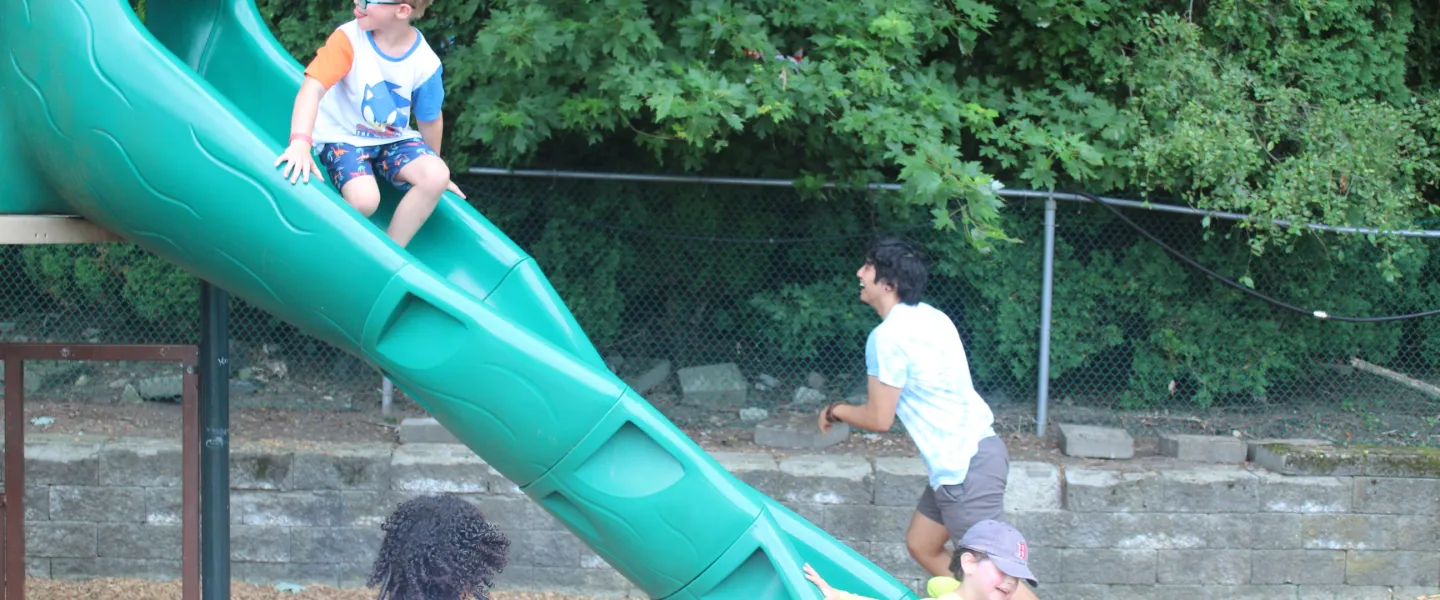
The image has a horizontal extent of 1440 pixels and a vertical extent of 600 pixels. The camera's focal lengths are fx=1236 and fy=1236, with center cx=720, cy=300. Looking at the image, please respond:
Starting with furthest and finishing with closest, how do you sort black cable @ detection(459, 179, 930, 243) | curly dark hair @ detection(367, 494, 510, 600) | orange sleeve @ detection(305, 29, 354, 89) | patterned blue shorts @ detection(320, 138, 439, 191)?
black cable @ detection(459, 179, 930, 243), patterned blue shorts @ detection(320, 138, 439, 191), orange sleeve @ detection(305, 29, 354, 89), curly dark hair @ detection(367, 494, 510, 600)

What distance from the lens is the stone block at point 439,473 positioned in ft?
18.2

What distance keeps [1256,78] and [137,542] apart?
585 cm

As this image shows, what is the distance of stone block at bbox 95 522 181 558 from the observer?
18.1 ft

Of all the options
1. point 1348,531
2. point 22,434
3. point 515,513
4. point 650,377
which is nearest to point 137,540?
point 22,434

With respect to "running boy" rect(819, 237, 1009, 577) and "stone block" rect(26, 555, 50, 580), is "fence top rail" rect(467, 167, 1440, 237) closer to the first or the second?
"running boy" rect(819, 237, 1009, 577)

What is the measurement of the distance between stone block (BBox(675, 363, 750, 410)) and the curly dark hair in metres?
3.75

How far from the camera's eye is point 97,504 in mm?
5496

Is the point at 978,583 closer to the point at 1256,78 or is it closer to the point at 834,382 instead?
the point at 834,382

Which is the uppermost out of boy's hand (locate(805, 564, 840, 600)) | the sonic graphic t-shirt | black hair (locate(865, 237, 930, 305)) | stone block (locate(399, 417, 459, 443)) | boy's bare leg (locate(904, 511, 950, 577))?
the sonic graphic t-shirt

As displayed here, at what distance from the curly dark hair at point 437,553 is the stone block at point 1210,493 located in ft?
12.7

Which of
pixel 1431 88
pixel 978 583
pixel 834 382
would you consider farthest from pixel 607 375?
pixel 1431 88

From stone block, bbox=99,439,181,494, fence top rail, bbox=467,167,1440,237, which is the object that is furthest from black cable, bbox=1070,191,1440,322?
stone block, bbox=99,439,181,494

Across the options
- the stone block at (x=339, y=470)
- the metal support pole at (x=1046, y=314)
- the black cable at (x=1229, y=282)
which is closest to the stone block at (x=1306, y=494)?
the black cable at (x=1229, y=282)

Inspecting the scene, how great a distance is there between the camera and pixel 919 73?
5539 mm
